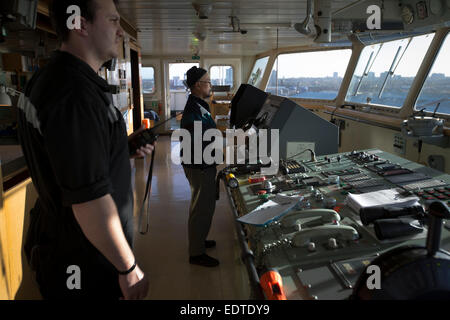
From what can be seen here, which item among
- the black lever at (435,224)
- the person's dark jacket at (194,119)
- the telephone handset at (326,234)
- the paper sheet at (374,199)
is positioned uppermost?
the person's dark jacket at (194,119)

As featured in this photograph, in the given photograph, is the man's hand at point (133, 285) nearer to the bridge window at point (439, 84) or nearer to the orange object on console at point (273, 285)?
the orange object on console at point (273, 285)

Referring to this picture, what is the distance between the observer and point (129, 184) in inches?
46.0

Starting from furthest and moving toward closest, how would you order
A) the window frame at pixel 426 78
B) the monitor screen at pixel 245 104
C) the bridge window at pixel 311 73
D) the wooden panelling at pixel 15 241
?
the bridge window at pixel 311 73, the window frame at pixel 426 78, the monitor screen at pixel 245 104, the wooden panelling at pixel 15 241

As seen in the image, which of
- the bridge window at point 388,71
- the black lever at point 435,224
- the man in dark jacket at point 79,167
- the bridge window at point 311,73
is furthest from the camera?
the bridge window at point 311,73

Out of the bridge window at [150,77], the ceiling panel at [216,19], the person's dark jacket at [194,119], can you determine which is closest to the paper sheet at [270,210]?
the person's dark jacket at [194,119]

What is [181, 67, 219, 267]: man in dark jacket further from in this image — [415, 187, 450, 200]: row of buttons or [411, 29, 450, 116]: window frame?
[411, 29, 450, 116]: window frame

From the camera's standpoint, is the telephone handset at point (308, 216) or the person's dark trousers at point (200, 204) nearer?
the telephone handset at point (308, 216)

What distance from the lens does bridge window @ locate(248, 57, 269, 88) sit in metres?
10.3

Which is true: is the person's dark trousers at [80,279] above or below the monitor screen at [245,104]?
below

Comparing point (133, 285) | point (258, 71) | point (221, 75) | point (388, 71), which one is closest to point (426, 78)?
point (388, 71)

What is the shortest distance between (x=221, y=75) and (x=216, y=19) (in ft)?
20.0

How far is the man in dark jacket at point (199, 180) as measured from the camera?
2.81 meters

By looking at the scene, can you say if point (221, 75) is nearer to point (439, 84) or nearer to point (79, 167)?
point (439, 84)

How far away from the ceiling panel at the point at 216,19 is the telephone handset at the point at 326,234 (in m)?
3.43
